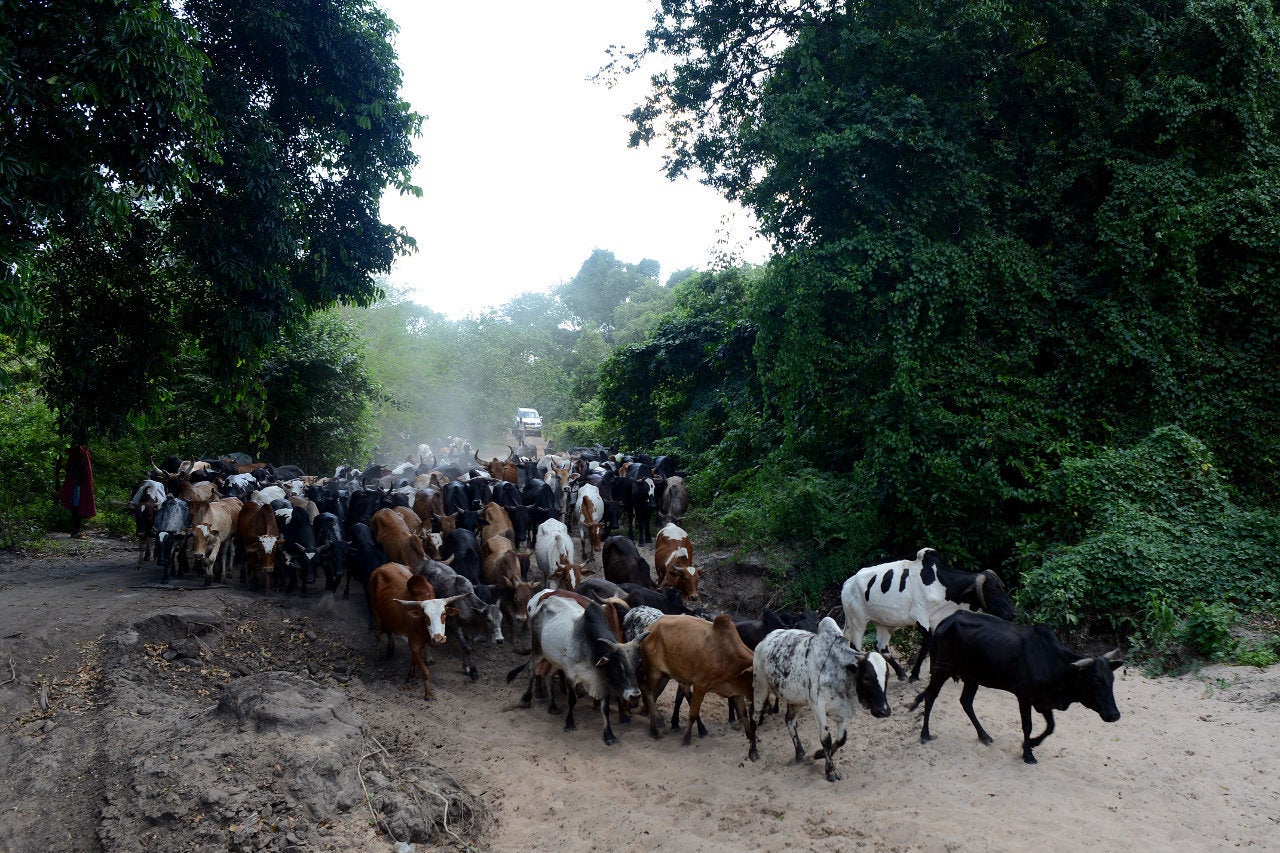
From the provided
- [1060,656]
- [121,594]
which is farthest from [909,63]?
[121,594]

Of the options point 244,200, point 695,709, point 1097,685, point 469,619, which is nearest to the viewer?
point 1097,685

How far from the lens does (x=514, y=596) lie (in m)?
10.4

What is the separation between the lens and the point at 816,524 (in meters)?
11.9

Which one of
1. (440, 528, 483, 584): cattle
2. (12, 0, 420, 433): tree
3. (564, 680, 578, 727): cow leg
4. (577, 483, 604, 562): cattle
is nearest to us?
(564, 680, 578, 727): cow leg

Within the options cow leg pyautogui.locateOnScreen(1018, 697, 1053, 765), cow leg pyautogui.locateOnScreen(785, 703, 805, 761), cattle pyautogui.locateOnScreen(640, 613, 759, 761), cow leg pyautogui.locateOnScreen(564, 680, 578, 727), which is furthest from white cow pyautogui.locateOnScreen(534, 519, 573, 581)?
cow leg pyautogui.locateOnScreen(1018, 697, 1053, 765)

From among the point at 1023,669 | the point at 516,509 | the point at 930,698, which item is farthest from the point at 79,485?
the point at 1023,669

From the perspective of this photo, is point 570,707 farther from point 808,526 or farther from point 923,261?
point 923,261

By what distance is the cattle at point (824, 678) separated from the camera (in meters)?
6.37

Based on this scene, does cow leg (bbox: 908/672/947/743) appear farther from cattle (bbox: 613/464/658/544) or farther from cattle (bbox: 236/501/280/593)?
cattle (bbox: 613/464/658/544)

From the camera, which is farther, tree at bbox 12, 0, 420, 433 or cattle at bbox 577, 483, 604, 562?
cattle at bbox 577, 483, 604, 562

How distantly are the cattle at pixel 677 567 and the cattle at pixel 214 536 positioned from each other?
21.4ft

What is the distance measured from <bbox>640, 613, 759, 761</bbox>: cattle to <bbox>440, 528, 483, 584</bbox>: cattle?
4.17 meters

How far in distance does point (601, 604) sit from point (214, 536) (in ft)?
22.1

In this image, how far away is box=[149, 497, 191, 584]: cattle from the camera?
11867 mm
